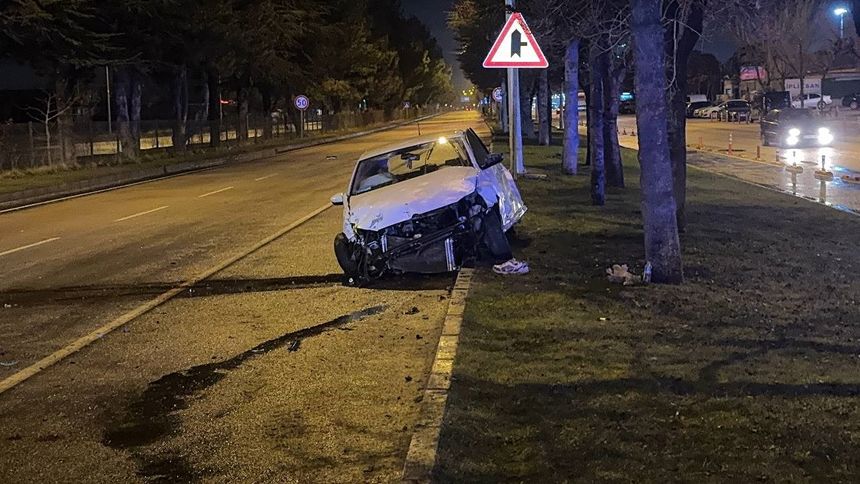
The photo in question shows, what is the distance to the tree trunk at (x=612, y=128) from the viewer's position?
16606 mm

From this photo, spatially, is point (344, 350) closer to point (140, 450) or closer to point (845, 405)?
point (140, 450)

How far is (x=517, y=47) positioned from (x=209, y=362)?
6.84 metres

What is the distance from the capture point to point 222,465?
487 centimetres

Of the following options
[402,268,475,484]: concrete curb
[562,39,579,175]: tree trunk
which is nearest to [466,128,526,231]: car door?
[402,268,475,484]: concrete curb

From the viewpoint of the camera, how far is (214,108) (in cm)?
5256

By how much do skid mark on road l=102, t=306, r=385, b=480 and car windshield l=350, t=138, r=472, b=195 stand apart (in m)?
3.06

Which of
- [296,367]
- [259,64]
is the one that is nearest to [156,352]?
[296,367]

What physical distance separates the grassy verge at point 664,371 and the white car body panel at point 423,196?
938mm

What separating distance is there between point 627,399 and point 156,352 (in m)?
4.00

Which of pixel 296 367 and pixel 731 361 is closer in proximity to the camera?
pixel 731 361

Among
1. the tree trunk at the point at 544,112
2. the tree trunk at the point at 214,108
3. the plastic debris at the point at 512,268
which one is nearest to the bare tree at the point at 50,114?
the tree trunk at the point at 214,108

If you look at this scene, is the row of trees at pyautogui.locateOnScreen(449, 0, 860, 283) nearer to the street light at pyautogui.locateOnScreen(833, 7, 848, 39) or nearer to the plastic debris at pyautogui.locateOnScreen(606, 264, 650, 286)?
the plastic debris at pyautogui.locateOnScreen(606, 264, 650, 286)

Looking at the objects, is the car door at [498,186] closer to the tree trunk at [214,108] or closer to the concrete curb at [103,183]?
the concrete curb at [103,183]

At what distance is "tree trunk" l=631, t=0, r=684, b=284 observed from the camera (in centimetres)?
810
